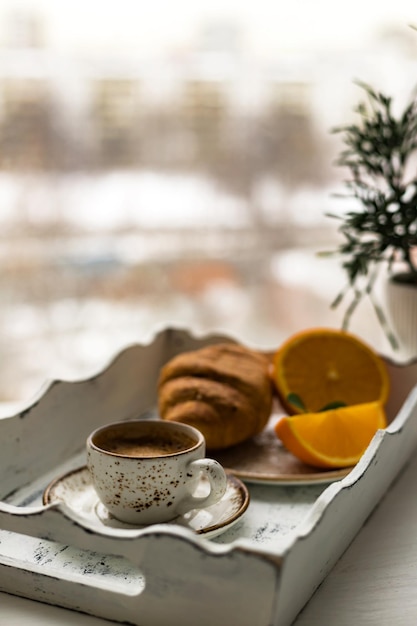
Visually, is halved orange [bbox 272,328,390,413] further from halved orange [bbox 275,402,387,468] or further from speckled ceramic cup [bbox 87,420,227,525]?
speckled ceramic cup [bbox 87,420,227,525]

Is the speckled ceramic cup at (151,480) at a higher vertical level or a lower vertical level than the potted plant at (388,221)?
lower

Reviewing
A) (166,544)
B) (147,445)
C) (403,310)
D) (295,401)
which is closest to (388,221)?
(403,310)

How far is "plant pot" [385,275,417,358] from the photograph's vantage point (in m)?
1.22

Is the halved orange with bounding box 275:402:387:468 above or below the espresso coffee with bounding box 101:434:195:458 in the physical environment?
above

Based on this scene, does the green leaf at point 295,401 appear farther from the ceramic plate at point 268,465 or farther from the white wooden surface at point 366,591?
the white wooden surface at point 366,591

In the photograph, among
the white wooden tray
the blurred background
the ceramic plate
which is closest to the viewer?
→ the white wooden tray

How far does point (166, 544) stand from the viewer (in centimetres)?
64

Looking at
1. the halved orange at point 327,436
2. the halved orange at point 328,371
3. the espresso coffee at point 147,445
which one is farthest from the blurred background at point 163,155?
the espresso coffee at point 147,445

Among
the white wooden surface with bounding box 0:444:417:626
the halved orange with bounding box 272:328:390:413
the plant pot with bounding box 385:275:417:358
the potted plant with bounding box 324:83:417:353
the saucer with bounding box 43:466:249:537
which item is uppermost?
the potted plant with bounding box 324:83:417:353

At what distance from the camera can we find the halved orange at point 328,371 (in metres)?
1.09

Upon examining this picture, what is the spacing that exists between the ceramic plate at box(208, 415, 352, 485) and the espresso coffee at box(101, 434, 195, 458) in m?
0.10

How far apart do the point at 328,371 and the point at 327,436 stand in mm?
160

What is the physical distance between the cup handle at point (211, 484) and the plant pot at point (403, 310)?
52 cm

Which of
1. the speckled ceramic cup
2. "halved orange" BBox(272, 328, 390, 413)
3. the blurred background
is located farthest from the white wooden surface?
→ the blurred background
